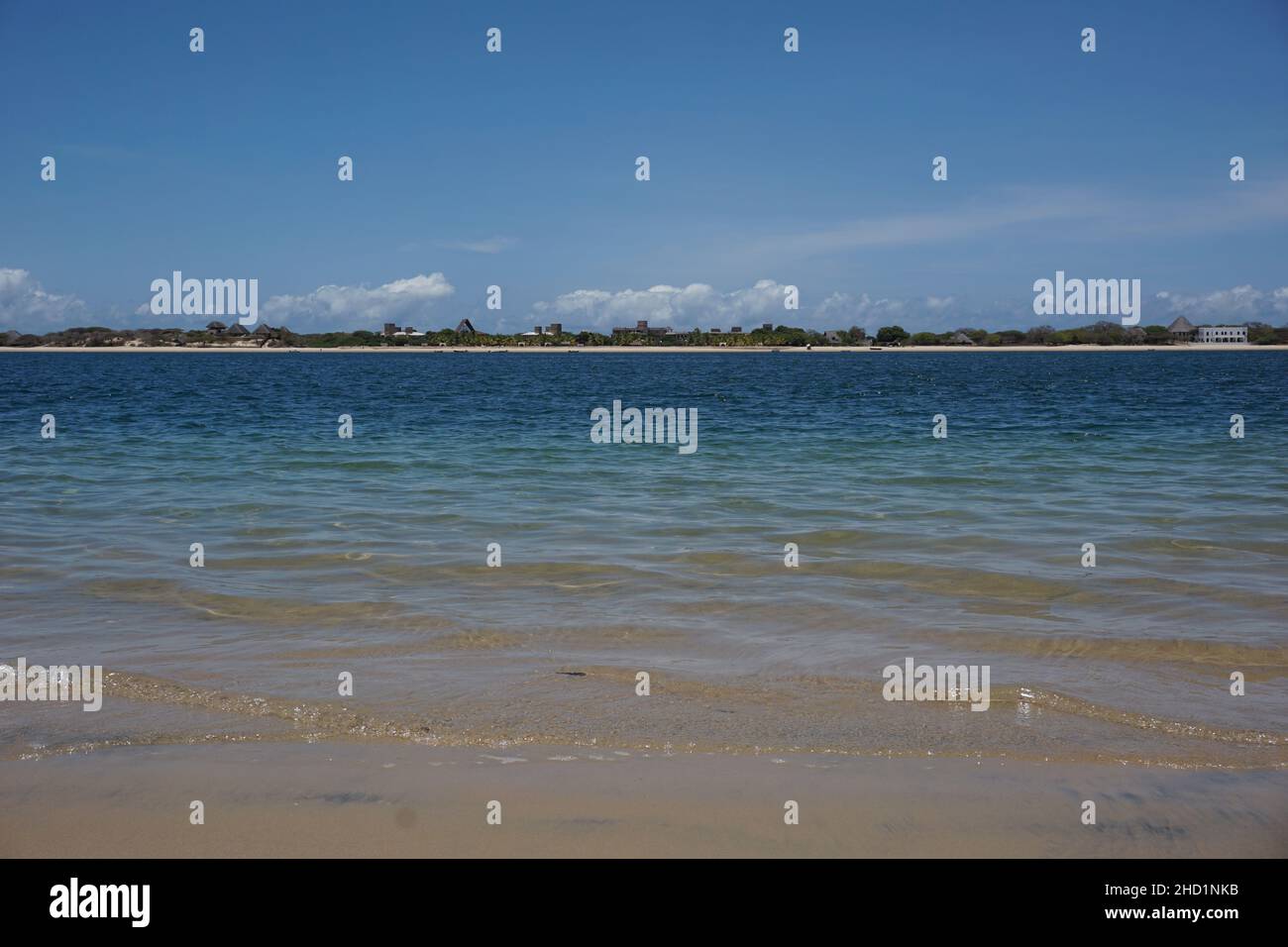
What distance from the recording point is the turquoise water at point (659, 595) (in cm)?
542

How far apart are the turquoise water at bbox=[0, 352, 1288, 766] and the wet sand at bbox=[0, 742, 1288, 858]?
0.30 metres

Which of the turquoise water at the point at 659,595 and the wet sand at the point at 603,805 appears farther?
the turquoise water at the point at 659,595

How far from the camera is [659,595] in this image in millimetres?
8367

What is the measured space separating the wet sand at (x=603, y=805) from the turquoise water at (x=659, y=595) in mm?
296

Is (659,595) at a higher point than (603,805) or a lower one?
higher

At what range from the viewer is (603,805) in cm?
430

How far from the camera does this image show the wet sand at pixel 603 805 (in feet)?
13.0

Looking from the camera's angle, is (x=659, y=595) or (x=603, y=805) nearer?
(x=603, y=805)

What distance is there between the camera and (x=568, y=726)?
5.32 m

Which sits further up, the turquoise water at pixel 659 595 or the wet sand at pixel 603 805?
the turquoise water at pixel 659 595

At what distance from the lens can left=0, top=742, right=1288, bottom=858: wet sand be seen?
13.0 ft

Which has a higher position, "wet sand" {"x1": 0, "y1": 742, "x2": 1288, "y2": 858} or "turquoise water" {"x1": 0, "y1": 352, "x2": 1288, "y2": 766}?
"turquoise water" {"x1": 0, "y1": 352, "x2": 1288, "y2": 766}

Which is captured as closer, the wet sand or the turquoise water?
the wet sand

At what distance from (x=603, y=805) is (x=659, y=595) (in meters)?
4.11
